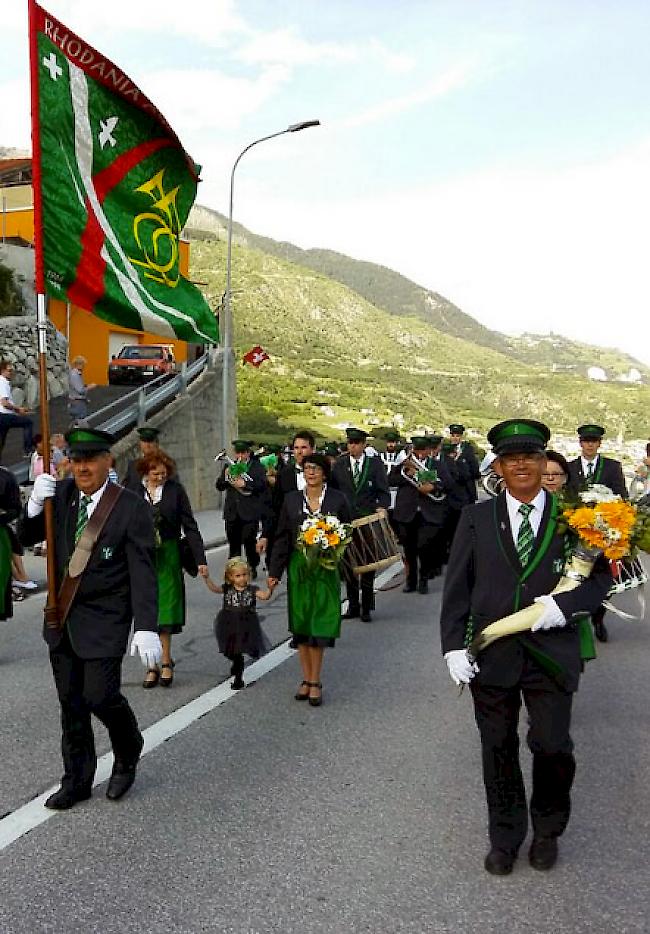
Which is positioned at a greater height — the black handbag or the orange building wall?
the orange building wall

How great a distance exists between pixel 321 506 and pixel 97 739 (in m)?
2.37

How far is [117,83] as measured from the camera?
18.5ft

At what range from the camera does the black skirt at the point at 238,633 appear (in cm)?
664

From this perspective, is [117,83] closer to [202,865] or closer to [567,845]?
[202,865]

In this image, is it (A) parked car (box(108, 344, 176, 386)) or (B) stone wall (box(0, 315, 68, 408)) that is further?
(A) parked car (box(108, 344, 176, 386))

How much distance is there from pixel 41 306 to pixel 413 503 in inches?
306

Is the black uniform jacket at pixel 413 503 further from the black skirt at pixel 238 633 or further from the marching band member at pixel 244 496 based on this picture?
the black skirt at pixel 238 633

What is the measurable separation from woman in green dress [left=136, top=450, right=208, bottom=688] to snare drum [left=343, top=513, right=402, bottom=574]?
2.14 metres

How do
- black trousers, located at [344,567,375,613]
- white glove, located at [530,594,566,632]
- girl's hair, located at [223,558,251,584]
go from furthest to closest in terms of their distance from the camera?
black trousers, located at [344,567,375,613]
girl's hair, located at [223,558,251,584]
white glove, located at [530,594,566,632]

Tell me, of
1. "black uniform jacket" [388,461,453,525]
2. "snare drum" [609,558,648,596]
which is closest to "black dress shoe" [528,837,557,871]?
"snare drum" [609,558,648,596]

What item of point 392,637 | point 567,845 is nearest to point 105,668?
point 567,845

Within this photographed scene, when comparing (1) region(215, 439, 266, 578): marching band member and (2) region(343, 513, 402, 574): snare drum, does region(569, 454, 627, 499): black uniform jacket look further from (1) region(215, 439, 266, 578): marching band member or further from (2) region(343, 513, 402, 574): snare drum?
(1) region(215, 439, 266, 578): marching band member

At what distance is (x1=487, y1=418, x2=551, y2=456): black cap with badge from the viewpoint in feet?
12.4

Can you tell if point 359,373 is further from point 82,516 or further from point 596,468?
point 82,516
